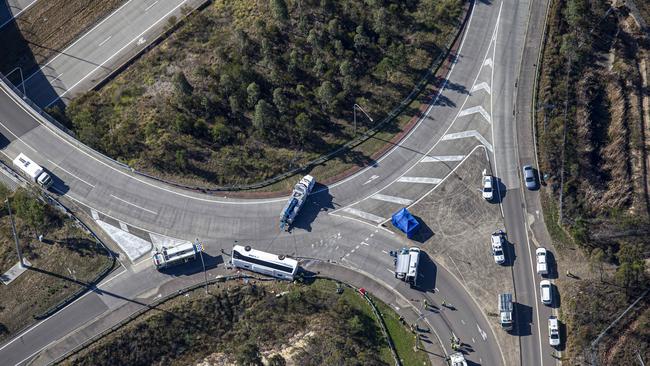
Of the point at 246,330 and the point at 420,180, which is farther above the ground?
the point at 420,180

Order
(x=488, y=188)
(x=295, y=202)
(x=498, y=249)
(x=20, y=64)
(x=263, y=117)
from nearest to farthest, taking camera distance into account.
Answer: (x=498, y=249), (x=295, y=202), (x=488, y=188), (x=263, y=117), (x=20, y=64)

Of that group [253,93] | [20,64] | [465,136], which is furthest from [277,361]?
[20,64]

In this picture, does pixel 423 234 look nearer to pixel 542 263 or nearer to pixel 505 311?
pixel 505 311

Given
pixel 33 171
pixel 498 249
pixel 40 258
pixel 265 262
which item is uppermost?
pixel 33 171

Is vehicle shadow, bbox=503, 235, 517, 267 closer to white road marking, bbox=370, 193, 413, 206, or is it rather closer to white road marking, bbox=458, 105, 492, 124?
white road marking, bbox=370, 193, 413, 206

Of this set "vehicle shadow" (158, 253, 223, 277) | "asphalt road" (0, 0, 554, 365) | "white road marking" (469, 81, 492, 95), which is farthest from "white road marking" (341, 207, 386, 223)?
"white road marking" (469, 81, 492, 95)

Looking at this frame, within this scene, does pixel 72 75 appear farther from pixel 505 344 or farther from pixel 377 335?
pixel 505 344
